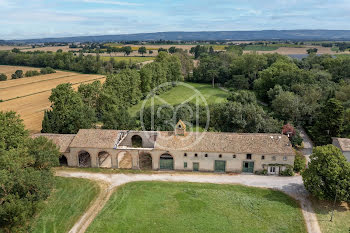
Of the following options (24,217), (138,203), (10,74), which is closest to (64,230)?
(24,217)

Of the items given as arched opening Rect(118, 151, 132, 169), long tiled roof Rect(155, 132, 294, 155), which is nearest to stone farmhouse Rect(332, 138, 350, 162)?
long tiled roof Rect(155, 132, 294, 155)

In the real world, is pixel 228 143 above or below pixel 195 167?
above

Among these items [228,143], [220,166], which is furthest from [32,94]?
[228,143]

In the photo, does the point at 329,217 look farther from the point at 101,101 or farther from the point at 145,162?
the point at 101,101

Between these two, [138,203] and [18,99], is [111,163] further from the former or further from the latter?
[18,99]

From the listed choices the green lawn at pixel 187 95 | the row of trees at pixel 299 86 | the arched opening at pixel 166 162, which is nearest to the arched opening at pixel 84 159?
the arched opening at pixel 166 162

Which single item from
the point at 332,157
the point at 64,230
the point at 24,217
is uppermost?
the point at 332,157

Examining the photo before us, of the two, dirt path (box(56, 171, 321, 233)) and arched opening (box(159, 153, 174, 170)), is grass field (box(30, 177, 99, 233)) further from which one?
arched opening (box(159, 153, 174, 170))
